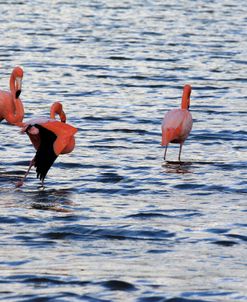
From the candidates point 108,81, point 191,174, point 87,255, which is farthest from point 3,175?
point 108,81

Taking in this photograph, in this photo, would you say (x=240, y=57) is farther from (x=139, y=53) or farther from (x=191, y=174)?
(x=191, y=174)

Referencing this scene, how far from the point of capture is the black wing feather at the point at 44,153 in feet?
40.3

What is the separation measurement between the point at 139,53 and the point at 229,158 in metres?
11.9

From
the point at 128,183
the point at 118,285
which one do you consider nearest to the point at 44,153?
the point at 128,183

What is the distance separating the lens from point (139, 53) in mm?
25938

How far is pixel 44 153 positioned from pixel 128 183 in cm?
102

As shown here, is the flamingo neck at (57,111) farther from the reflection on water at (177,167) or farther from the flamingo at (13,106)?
the reflection on water at (177,167)

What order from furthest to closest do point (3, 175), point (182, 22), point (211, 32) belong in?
point (182, 22), point (211, 32), point (3, 175)

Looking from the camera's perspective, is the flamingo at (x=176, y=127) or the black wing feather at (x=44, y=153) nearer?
the black wing feather at (x=44, y=153)

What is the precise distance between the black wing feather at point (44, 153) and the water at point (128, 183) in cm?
21

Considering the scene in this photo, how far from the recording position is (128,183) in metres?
12.8

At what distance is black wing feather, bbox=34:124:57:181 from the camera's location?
40.3ft

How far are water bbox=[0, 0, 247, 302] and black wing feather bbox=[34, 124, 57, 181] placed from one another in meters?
0.21

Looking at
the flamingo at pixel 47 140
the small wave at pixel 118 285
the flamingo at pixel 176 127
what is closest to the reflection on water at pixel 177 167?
the flamingo at pixel 176 127
